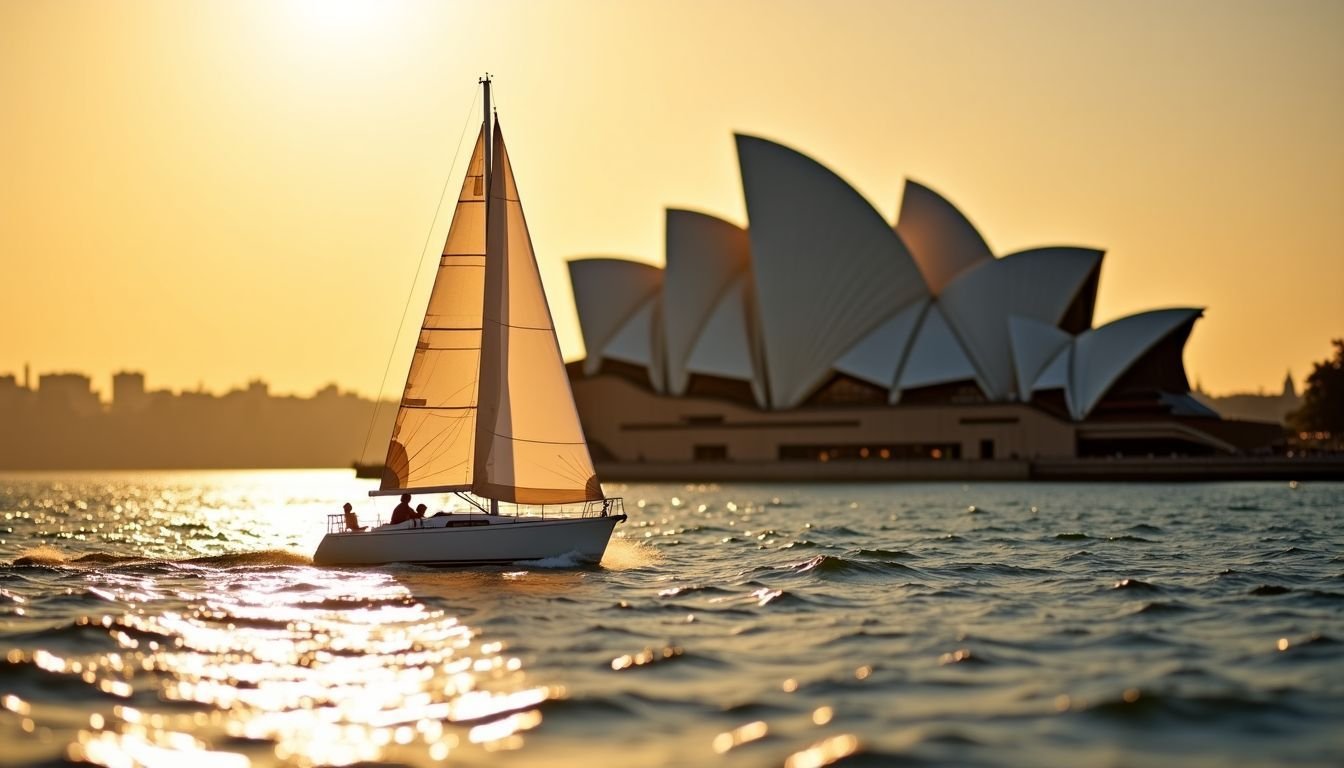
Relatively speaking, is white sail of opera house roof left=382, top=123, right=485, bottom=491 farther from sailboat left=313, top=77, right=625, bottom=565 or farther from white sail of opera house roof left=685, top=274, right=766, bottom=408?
white sail of opera house roof left=685, top=274, right=766, bottom=408

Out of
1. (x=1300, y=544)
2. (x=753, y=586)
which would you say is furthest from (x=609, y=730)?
(x=1300, y=544)

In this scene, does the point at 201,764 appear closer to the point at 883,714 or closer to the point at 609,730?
the point at 609,730

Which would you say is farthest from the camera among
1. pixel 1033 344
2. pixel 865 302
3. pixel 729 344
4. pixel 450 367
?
pixel 729 344

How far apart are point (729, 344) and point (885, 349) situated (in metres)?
9.74

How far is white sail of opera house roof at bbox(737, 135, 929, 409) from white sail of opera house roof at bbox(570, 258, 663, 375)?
12.1 m

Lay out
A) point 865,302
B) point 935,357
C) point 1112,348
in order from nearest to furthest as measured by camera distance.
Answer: point 1112,348, point 865,302, point 935,357

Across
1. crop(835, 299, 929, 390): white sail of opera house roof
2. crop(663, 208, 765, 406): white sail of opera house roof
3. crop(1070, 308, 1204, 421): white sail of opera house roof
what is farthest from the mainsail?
crop(663, 208, 765, 406): white sail of opera house roof

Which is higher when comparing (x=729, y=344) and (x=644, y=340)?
(x=644, y=340)

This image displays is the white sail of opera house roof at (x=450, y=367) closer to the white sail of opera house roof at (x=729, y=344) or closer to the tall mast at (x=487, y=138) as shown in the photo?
the tall mast at (x=487, y=138)

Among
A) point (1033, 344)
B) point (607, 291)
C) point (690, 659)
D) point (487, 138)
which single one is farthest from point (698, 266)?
point (690, 659)

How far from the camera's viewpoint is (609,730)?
373 inches

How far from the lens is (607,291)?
92500 millimetres

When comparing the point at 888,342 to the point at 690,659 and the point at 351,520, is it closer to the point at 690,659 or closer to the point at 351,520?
the point at 351,520

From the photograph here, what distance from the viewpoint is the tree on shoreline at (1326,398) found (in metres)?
87.9
